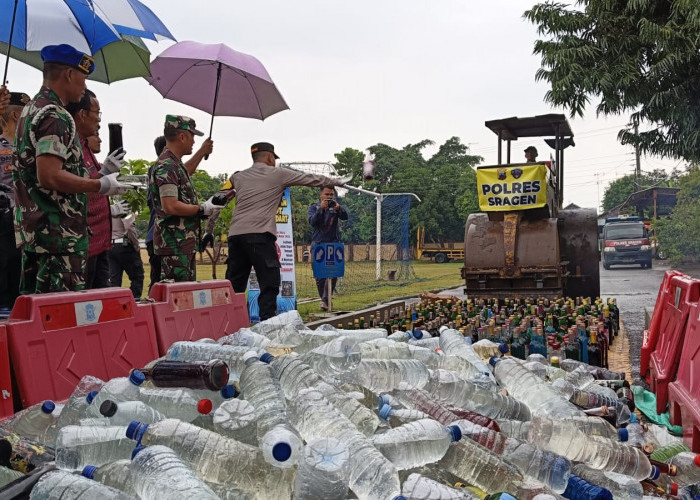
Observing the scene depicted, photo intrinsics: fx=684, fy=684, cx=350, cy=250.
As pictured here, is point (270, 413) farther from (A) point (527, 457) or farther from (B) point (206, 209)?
(B) point (206, 209)

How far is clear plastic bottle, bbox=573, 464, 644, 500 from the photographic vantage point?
2.79m

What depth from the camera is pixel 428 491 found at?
7.52 feet

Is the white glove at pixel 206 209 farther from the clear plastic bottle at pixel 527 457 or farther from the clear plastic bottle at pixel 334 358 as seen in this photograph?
the clear plastic bottle at pixel 527 457

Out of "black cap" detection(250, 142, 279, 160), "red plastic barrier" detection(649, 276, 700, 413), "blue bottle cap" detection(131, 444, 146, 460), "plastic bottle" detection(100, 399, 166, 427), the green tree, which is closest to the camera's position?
"blue bottle cap" detection(131, 444, 146, 460)

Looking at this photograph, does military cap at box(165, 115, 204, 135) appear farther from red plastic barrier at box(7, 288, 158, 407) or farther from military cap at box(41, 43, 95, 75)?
red plastic barrier at box(7, 288, 158, 407)

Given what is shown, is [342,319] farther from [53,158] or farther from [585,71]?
[585,71]

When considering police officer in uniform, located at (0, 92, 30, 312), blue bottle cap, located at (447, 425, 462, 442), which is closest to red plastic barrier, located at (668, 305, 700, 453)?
blue bottle cap, located at (447, 425, 462, 442)

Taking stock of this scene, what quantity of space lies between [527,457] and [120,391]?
6.28ft

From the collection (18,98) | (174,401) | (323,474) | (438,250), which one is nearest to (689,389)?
(323,474)

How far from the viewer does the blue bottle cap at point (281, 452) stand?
231 cm

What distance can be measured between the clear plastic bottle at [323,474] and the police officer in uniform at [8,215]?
3.71 meters

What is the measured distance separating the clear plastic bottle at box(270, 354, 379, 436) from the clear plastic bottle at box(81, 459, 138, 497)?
1.01m

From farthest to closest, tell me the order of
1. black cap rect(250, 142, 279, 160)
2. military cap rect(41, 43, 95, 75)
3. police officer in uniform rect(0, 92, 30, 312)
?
black cap rect(250, 142, 279, 160) < police officer in uniform rect(0, 92, 30, 312) < military cap rect(41, 43, 95, 75)

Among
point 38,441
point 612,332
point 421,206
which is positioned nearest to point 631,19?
point 612,332
